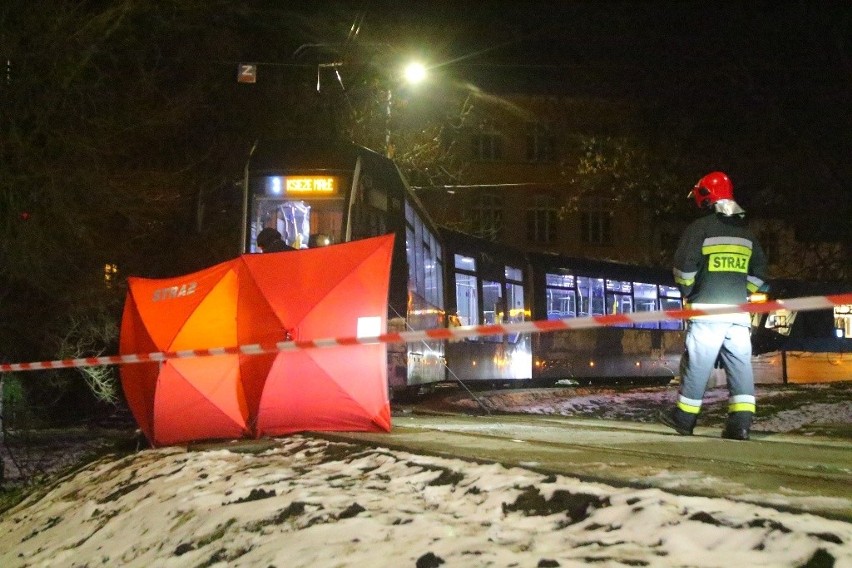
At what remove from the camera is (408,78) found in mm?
23047

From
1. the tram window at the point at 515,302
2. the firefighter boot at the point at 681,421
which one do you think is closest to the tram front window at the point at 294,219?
the firefighter boot at the point at 681,421

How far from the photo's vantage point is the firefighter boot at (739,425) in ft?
24.1

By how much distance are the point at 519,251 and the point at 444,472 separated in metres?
17.0

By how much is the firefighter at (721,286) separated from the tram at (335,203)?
629 centimetres

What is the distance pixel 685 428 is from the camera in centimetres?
762

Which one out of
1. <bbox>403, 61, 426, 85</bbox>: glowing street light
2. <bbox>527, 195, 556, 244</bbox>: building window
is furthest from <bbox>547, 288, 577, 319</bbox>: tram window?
<bbox>527, 195, 556, 244</bbox>: building window

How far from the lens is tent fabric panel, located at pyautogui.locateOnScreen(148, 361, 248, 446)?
808cm

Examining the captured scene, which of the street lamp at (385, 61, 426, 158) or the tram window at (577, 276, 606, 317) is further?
the tram window at (577, 276, 606, 317)

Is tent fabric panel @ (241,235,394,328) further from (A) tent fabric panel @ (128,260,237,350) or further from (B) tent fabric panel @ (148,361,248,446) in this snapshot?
(B) tent fabric panel @ (148,361,248,446)

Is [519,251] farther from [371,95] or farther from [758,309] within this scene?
[758,309]

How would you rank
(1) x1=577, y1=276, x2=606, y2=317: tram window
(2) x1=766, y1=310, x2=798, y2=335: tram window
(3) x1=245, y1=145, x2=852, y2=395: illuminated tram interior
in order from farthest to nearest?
(2) x1=766, y1=310, x2=798, y2=335: tram window, (1) x1=577, y1=276, x2=606, y2=317: tram window, (3) x1=245, y1=145, x2=852, y2=395: illuminated tram interior

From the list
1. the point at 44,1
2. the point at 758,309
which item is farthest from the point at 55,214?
the point at 758,309

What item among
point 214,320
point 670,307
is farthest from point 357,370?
point 670,307

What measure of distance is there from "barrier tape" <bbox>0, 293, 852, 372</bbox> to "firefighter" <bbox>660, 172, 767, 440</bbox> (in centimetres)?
39
